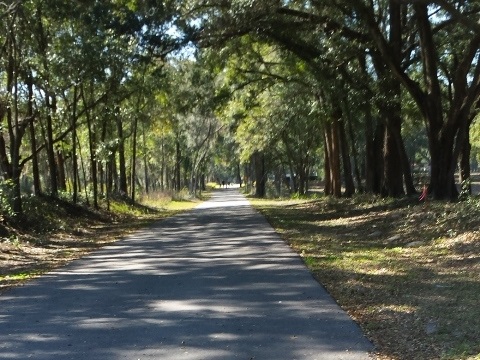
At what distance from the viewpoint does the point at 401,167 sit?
86.4ft

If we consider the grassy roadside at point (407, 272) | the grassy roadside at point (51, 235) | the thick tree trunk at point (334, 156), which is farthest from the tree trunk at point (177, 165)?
the grassy roadside at point (407, 272)

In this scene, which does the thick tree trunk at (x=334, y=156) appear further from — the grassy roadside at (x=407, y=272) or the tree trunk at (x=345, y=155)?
the grassy roadside at (x=407, y=272)

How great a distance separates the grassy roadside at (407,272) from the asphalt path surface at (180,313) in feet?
1.38

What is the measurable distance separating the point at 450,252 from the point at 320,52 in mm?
11847

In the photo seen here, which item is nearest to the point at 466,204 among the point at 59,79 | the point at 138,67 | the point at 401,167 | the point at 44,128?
the point at 401,167

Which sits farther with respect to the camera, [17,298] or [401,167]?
[401,167]

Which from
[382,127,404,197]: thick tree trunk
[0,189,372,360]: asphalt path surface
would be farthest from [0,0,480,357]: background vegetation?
[0,189,372,360]: asphalt path surface

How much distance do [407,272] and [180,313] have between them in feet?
15.6

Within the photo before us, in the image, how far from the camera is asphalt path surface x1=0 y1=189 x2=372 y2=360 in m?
6.91

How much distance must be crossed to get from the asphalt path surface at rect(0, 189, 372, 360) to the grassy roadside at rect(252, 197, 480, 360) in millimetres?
421

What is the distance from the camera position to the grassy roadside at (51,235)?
1462 centimetres

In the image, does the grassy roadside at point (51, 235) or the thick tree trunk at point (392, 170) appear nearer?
the grassy roadside at point (51, 235)

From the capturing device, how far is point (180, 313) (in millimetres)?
8719

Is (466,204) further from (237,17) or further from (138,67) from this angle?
(138,67)
